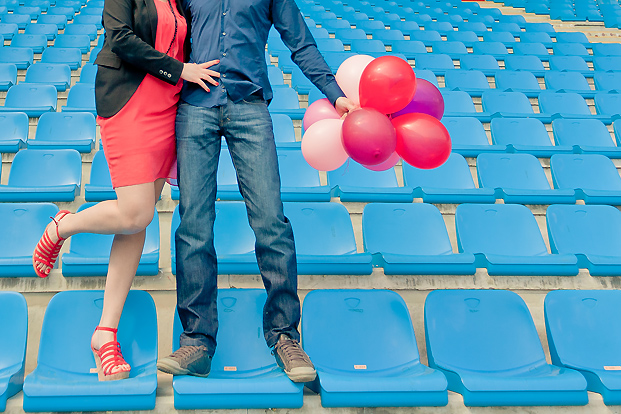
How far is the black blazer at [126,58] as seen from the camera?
114 centimetres

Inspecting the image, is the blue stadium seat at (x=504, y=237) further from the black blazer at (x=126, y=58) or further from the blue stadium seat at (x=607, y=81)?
the blue stadium seat at (x=607, y=81)

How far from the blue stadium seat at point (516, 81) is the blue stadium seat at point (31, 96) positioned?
3199mm

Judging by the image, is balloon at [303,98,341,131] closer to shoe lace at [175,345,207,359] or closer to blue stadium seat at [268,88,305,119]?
shoe lace at [175,345,207,359]

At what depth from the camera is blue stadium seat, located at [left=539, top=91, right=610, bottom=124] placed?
3.40 metres

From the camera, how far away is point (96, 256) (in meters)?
1.78

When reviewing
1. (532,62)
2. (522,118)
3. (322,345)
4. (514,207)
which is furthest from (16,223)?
(532,62)

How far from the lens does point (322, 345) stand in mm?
1434

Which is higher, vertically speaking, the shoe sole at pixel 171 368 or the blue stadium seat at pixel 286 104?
the shoe sole at pixel 171 368

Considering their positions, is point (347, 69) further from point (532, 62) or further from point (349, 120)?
point (532, 62)

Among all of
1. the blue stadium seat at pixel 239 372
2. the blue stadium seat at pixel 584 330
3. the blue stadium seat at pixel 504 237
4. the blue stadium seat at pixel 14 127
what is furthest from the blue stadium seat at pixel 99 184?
the blue stadium seat at pixel 584 330

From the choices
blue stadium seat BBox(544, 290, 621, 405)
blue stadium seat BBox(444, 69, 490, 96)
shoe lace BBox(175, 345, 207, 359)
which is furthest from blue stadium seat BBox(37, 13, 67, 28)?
blue stadium seat BBox(544, 290, 621, 405)

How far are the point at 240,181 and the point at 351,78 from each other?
0.48m

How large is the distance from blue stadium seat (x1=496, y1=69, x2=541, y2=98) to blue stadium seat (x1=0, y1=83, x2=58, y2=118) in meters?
3.20

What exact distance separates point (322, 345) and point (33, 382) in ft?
2.49
